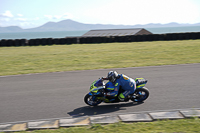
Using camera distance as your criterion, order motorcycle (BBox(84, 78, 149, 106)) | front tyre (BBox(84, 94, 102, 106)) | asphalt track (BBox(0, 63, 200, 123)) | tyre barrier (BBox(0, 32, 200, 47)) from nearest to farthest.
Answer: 1. asphalt track (BBox(0, 63, 200, 123))
2. motorcycle (BBox(84, 78, 149, 106))
3. front tyre (BBox(84, 94, 102, 106))
4. tyre barrier (BBox(0, 32, 200, 47))

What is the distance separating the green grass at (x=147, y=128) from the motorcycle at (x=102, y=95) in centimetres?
166

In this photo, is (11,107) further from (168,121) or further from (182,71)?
(182,71)

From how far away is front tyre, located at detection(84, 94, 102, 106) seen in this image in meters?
7.46

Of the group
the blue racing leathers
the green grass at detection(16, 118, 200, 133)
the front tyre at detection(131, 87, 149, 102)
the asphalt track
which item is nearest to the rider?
the blue racing leathers

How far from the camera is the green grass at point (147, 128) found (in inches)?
207

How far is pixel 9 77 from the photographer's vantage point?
483 inches

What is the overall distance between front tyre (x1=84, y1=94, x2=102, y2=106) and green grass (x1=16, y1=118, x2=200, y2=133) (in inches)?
70.7

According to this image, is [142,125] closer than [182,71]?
→ Yes

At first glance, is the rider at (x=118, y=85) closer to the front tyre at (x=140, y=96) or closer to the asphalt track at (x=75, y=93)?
the front tyre at (x=140, y=96)

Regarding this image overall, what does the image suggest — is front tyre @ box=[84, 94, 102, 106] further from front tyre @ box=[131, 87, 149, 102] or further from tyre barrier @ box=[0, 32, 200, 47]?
tyre barrier @ box=[0, 32, 200, 47]

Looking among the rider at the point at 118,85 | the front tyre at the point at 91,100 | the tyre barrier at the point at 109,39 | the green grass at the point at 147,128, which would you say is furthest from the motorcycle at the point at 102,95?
the tyre barrier at the point at 109,39

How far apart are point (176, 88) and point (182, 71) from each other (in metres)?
3.31

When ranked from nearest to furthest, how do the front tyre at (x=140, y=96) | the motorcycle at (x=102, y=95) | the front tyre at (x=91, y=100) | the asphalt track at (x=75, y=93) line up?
the asphalt track at (x=75, y=93) < the motorcycle at (x=102, y=95) < the front tyre at (x=91, y=100) < the front tyre at (x=140, y=96)

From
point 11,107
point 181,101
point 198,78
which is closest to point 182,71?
point 198,78
